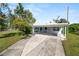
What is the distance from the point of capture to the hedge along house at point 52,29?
668 centimetres

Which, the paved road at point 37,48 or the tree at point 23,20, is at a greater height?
the tree at point 23,20

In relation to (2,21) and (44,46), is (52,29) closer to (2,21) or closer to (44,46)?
(44,46)

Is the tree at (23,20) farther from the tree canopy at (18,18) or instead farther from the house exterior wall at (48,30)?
the house exterior wall at (48,30)

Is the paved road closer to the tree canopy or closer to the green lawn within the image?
the green lawn

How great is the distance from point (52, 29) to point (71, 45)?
18.1 inches

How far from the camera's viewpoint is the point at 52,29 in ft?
22.1

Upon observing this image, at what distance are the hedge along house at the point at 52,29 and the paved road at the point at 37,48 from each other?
3.6 inches

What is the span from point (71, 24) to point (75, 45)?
388 mm

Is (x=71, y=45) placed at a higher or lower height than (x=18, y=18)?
lower

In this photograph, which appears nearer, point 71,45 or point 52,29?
point 71,45

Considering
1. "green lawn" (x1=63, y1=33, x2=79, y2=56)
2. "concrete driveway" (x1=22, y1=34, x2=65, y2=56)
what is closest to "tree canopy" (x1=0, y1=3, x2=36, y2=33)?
"concrete driveway" (x1=22, y1=34, x2=65, y2=56)

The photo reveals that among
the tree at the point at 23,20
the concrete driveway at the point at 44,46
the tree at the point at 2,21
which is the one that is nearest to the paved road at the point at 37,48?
the concrete driveway at the point at 44,46

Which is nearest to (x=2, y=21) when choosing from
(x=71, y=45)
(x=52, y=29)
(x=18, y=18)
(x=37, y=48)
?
(x=18, y=18)

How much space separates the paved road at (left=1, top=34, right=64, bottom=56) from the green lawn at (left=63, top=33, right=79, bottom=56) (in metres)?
0.10
